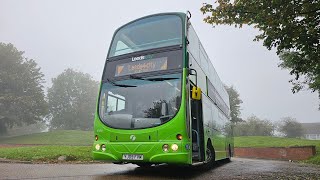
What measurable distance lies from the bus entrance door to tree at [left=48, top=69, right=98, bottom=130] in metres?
57.2

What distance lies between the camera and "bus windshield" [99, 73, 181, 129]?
318 inches

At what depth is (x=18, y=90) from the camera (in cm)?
4838

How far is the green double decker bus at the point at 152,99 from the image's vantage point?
777 centimetres

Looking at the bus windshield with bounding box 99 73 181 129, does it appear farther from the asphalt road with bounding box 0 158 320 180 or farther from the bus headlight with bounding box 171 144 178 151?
the asphalt road with bounding box 0 158 320 180

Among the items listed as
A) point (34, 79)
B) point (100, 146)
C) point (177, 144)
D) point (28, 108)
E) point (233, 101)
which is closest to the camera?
point (177, 144)

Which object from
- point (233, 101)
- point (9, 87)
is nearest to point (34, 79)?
point (9, 87)

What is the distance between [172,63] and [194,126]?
2.08m

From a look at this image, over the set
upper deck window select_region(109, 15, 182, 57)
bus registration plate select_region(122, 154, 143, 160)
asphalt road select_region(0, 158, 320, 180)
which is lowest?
asphalt road select_region(0, 158, 320, 180)

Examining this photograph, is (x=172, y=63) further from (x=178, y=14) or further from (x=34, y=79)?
(x=34, y=79)

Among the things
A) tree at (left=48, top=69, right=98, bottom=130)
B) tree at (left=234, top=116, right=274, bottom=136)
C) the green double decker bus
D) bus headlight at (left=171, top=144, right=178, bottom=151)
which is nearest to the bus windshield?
the green double decker bus

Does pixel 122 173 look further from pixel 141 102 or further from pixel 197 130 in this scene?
pixel 197 130

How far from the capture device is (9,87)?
47.5m

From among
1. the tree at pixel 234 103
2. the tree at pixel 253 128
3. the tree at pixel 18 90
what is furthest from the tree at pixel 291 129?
→ the tree at pixel 18 90

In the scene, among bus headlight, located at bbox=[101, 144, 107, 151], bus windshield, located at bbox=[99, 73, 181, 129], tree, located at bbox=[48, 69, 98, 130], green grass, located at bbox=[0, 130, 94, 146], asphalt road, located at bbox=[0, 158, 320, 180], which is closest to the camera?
asphalt road, located at bbox=[0, 158, 320, 180]
